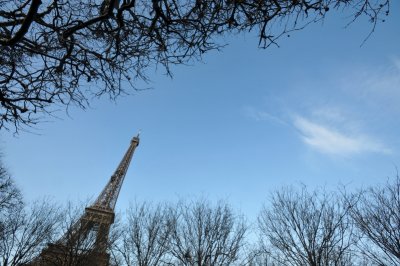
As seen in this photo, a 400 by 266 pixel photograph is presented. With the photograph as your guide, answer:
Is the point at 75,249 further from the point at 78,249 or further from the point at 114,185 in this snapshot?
the point at 114,185

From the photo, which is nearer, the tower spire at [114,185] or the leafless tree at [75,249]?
the leafless tree at [75,249]

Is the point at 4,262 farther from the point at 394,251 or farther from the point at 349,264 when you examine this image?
the point at 394,251

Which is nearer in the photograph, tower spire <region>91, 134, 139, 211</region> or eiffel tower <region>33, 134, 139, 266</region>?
eiffel tower <region>33, 134, 139, 266</region>

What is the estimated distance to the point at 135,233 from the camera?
54.2ft

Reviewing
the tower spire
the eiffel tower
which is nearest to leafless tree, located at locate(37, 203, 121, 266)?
the eiffel tower

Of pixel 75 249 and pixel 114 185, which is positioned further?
pixel 114 185

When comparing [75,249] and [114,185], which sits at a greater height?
[114,185]

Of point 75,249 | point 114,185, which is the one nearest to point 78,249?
point 75,249

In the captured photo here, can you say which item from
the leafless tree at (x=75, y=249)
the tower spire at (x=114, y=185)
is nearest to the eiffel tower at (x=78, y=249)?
the leafless tree at (x=75, y=249)

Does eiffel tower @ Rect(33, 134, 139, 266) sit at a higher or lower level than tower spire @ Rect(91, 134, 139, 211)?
lower

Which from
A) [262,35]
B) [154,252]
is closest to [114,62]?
[262,35]

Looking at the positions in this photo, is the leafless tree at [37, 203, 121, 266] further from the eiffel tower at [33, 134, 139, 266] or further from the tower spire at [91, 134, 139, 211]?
the tower spire at [91, 134, 139, 211]

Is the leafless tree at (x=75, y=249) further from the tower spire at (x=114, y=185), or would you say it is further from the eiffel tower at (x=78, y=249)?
the tower spire at (x=114, y=185)

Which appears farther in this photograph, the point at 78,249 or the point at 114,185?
the point at 114,185
